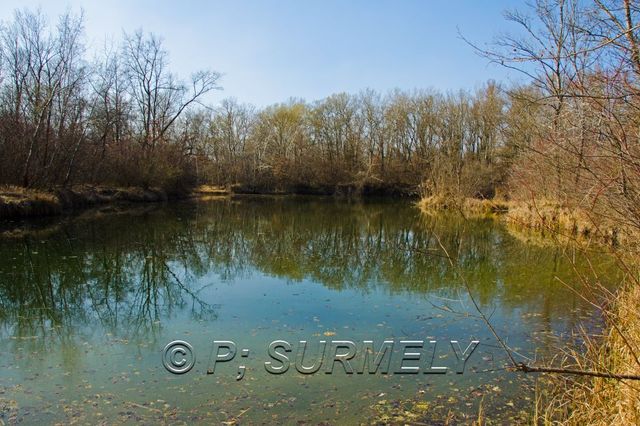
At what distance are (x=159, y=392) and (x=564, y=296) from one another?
680 cm

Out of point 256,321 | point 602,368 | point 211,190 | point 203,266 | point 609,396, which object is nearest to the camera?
point 609,396

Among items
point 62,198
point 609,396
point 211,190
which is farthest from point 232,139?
point 609,396

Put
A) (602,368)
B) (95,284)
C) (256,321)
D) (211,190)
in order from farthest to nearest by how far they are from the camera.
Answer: (211,190) → (95,284) → (256,321) → (602,368)

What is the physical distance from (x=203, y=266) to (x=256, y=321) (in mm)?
4721

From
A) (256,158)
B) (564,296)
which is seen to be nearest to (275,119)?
(256,158)

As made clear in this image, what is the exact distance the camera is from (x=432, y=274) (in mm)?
10055

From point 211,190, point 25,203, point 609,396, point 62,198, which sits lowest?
point 609,396

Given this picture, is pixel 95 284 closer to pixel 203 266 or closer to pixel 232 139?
pixel 203 266

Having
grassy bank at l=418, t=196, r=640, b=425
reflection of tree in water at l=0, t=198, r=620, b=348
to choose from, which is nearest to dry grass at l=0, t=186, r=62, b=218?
reflection of tree in water at l=0, t=198, r=620, b=348

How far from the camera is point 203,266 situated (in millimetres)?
10992

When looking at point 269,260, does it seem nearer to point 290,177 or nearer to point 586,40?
point 586,40

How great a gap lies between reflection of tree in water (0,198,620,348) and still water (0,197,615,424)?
54 mm

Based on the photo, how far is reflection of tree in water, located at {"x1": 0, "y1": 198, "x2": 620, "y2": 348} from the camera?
7297mm

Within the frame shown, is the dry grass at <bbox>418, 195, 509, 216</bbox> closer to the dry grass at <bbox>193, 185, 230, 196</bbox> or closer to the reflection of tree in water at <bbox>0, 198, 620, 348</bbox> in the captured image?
the reflection of tree in water at <bbox>0, 198, 620, 348</bbox>
